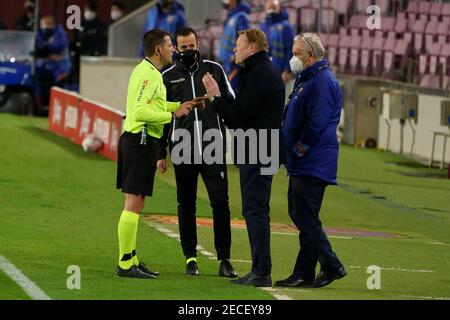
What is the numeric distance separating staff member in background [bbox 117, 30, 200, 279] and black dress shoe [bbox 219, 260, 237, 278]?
0.53 metres

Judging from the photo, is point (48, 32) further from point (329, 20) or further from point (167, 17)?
point (329, 20)

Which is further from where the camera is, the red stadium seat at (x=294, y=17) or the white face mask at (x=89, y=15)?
the white face mask at (x=89, y=15)

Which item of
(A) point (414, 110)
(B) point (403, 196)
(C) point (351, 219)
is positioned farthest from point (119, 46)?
(C) point (351, 219)

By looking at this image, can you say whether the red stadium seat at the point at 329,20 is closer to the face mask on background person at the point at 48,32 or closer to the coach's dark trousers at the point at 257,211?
the face mask on background person at the point at 48,32

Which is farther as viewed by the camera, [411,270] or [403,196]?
[403,196]

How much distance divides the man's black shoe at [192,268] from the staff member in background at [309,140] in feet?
2.59

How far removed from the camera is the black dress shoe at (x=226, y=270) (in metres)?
12.3

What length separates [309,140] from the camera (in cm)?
1166

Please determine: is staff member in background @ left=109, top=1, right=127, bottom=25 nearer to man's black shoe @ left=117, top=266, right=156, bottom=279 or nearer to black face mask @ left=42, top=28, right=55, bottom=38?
black face mask @ left=42, top=28, right=55, bottom=38

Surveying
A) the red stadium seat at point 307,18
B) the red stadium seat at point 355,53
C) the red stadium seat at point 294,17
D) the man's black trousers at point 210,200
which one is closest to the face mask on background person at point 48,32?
the red stadium seat at point 294,17

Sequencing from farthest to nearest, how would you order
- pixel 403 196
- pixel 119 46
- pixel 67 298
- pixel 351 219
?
pixel 119 46, pixel 403 196, pixel 351 219, pixel 67 298

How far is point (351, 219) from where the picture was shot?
17.9 m
